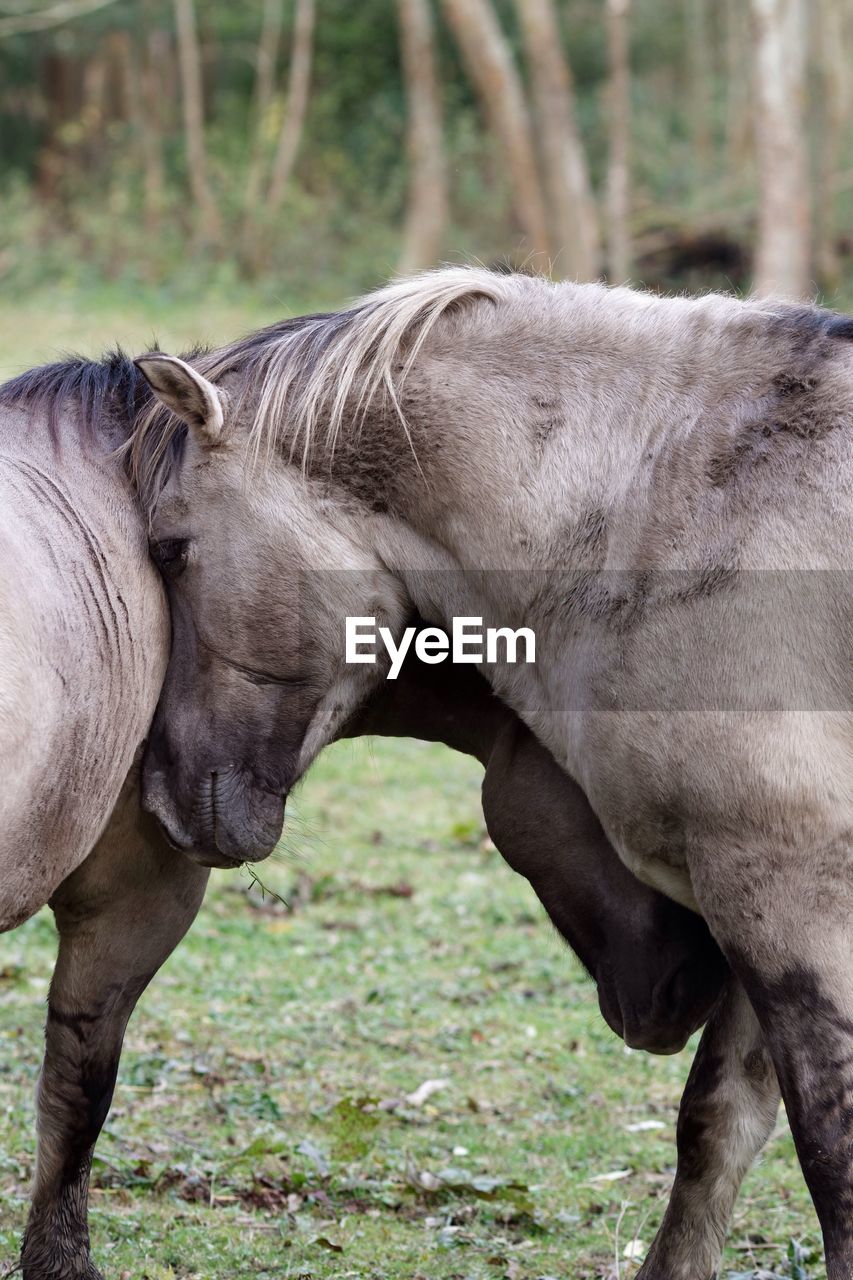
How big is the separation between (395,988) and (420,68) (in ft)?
58.7

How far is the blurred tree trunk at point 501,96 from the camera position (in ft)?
61.8

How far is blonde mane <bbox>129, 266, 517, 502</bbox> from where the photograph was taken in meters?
3.62

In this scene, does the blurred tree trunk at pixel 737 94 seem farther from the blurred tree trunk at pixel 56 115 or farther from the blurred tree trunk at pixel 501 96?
the blurred tree trunk at pixel 56 115

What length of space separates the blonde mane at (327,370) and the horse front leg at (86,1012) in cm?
96

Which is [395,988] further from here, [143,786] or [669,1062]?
[143,786]

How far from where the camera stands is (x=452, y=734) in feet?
13.9

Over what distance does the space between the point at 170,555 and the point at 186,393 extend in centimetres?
40

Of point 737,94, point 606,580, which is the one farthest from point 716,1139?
point 737,94

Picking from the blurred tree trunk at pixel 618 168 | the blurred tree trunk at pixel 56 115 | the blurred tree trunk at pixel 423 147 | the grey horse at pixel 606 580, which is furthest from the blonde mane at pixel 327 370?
the blurred tree trunk at pixel 56 115

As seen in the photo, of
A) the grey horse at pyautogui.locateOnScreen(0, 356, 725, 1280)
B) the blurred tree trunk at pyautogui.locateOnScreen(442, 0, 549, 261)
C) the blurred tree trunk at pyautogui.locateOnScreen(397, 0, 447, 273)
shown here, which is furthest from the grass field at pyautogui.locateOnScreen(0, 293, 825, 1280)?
the blurred tree trunk at pyautogui.locateOnScreen(397, 0, 447, 273)

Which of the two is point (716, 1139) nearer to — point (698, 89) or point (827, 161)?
point (827, 161)

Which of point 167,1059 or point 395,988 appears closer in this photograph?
point 167,1059

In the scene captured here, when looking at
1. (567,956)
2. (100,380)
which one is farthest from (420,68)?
(100,380)

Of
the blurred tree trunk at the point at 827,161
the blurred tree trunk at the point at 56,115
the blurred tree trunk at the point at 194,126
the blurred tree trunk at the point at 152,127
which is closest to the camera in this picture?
the blurred tree trunk at the point at 827,161
